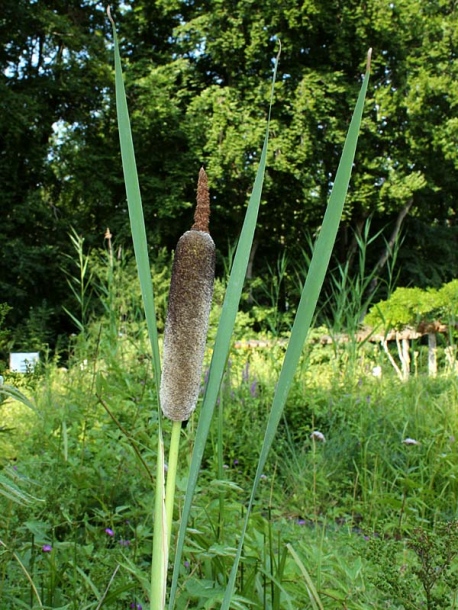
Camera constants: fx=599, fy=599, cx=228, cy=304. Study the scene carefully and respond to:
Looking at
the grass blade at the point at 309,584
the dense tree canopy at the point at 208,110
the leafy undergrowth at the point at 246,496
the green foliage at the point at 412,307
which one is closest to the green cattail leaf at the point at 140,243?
the leafy undergrowth at the point at 246,496

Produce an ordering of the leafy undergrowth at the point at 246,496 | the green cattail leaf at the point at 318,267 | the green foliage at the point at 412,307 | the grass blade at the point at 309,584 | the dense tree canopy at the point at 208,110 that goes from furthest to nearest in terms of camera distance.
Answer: the dense tree canopy at the point at 208,110
the green foliage at the point at 412,307
the leafy undergrowth at the point at 246,496
the grass blade at the point at 309,584
the green cattail leaf at the point at 318,267

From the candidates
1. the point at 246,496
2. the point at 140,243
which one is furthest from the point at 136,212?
the point at 246,496

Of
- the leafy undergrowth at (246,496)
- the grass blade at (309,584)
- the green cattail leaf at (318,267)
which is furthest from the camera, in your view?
the leafy undergrowth at (246,496)

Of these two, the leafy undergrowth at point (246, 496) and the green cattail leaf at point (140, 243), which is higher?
the green cattail leaf at point (140, 243)

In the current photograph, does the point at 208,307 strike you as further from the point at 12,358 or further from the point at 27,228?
the point at 27,228

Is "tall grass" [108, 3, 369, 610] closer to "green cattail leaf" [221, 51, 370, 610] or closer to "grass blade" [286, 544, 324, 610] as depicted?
"green cattail leaf" [221, 51, 370, 610]

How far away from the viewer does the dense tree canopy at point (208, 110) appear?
1366cm

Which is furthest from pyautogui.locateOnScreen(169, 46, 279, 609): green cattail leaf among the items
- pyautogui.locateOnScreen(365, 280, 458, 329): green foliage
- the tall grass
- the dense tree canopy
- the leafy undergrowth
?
the dense tree canopy

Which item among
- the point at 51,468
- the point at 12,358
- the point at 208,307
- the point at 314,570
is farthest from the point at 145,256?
the point at 12,358

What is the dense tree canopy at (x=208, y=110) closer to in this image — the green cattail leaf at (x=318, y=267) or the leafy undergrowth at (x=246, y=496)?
the leafy undergrowth at (x=246, y=496)

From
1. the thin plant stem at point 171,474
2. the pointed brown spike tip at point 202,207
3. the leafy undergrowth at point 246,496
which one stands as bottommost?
the leafy undergrowth at point 246,496

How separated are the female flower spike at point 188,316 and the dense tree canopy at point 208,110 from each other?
1287 centimetres

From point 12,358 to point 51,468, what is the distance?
0.79 m

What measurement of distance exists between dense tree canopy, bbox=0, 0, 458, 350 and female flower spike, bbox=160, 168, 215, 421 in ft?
42.2
